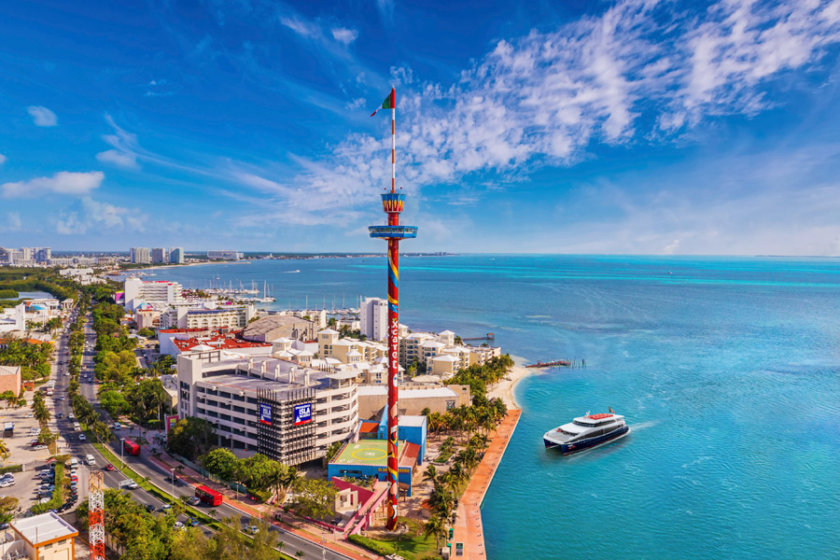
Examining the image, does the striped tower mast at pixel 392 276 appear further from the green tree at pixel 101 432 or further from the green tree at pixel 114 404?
the green tree at pixel 114 404

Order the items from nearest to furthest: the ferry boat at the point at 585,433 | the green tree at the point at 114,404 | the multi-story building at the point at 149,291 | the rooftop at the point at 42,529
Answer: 1. the rooftop at the point at 42,529
2. the ferry boat at the point at 585,433
3. the green tree at the point at 114,404
4. the multi-story building at the point at 149,291

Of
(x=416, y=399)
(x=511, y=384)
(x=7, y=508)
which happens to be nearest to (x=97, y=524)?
(x=7, y=508)

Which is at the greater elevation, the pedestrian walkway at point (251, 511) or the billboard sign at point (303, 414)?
the billboard sign at point (303, 414)

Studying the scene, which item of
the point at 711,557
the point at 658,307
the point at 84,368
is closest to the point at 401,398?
the point at 711,557

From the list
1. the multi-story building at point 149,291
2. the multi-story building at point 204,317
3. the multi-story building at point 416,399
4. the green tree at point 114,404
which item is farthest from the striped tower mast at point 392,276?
the multi-story building at point 149,291

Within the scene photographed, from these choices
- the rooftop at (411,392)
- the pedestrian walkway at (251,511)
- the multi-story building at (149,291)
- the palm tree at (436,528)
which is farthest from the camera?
the multi-story building at (149,291)

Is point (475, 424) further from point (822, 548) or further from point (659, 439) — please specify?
point (822, 548)
